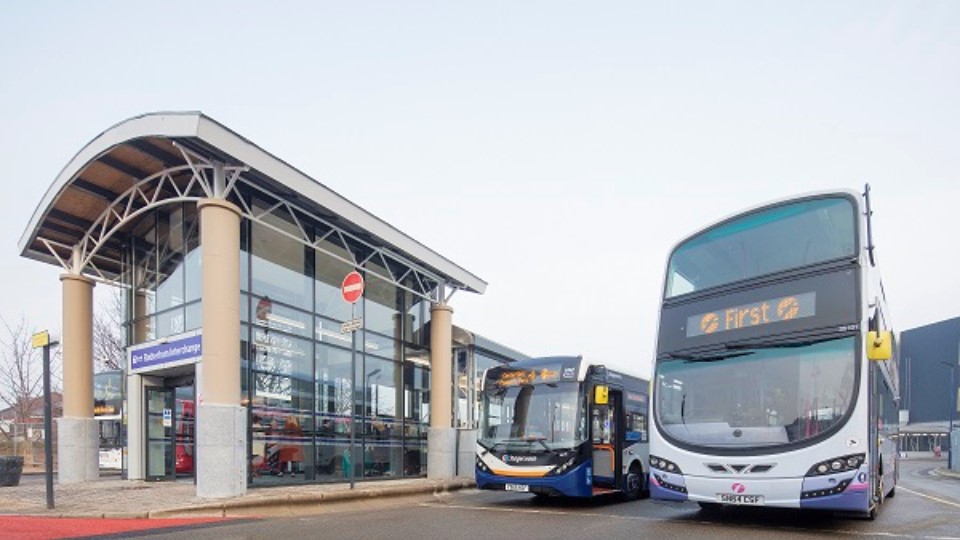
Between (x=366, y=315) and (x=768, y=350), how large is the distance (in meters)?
12.1

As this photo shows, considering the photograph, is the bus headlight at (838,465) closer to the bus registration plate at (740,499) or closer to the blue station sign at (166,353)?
the bus registration plate at (740,499)

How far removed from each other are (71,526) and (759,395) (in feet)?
30.5

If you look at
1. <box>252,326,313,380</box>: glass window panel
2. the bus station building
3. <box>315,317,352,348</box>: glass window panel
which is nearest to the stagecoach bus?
the bus station building

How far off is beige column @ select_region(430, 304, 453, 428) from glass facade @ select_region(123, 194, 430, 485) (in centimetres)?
100

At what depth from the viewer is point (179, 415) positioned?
53.9ft

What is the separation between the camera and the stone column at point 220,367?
12.6 m

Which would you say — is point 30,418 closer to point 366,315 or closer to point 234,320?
point 366,315

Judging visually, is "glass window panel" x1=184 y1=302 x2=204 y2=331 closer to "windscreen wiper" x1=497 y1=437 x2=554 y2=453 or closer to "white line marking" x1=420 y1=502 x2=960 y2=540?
"white line marking" x1=420 y1=502 x2=960 y2=540

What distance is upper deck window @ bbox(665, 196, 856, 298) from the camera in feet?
30.1

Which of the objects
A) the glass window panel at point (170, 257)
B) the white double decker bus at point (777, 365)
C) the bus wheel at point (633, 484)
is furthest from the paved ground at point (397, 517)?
the glass window panel at point (170, 257)

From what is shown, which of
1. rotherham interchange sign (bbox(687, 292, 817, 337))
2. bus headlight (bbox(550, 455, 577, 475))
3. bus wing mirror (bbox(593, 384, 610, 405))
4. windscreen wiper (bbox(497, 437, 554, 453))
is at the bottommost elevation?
bus headlight (bbox(550, 455, 577, 475))

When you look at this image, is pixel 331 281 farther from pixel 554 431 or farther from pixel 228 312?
pixel 554 431

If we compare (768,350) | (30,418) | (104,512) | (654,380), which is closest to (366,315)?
(104,512)

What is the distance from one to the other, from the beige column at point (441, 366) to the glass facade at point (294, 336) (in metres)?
1.00
